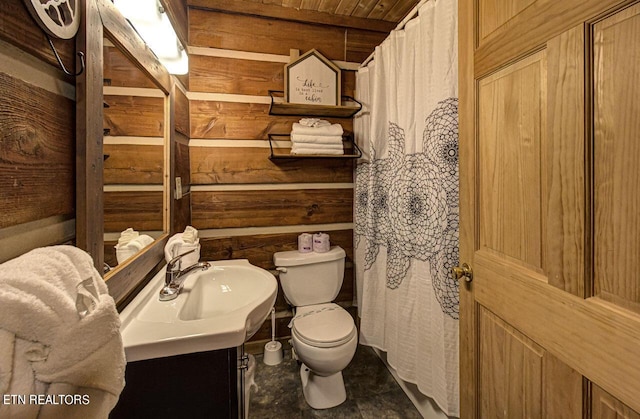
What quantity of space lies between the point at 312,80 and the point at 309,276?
132 cm

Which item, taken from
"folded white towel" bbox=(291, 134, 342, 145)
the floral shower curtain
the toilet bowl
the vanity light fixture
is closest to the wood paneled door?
the floral shower curtain

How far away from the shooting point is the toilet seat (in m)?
1.44

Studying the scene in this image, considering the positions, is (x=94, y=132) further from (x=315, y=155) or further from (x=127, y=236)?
(x=315, y=155)

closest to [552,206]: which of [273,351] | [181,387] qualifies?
[181,387]

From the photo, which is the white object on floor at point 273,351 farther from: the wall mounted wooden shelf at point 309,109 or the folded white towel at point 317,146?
the wall mounted wooden shelf at point 309,109

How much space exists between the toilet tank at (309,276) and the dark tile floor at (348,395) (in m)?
0.45

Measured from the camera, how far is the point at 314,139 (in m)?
1.83

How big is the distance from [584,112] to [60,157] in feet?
3.72

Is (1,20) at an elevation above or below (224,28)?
below

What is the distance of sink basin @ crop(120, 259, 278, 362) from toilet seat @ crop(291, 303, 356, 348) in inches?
16.8

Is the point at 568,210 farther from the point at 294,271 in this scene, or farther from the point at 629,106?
the point at 294,271

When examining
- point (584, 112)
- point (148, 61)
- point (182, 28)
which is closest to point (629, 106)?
point (584, 112)

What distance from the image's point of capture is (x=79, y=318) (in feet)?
1.30

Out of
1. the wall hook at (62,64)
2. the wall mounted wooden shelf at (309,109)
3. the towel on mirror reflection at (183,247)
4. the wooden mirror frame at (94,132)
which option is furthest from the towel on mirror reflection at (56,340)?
the wall mounted wooden shelf at (309,109)
